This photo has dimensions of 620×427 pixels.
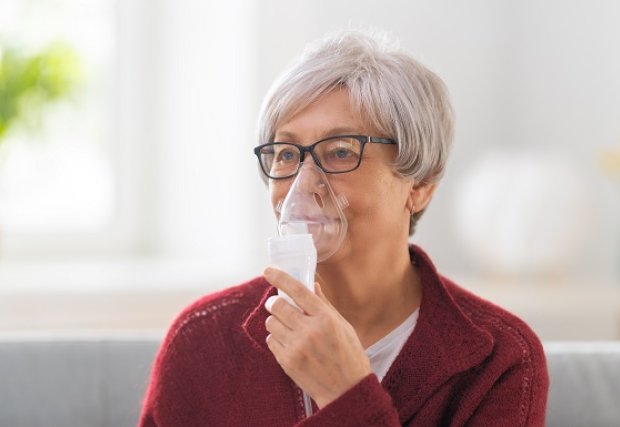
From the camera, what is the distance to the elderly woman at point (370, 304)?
150 cm

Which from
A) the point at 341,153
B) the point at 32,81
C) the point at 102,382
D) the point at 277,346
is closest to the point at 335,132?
the point at 341,153

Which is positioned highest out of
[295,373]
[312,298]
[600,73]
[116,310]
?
[600,73]

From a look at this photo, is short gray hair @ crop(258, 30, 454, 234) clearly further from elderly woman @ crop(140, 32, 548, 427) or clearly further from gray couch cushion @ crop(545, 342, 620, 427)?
gray couch cushion @ crop(545, 342, 620, 427)

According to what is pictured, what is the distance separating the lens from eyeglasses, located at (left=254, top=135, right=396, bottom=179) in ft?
4.83

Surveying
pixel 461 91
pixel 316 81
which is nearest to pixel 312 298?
pixel 316 81

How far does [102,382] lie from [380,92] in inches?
30.4

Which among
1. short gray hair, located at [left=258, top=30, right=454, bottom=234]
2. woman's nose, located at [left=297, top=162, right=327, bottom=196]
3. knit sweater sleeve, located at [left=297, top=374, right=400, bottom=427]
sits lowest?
knit sweater sleeve, located at [left=297, top=374, right=400, bottom=427]

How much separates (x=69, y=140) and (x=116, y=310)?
2.99ft

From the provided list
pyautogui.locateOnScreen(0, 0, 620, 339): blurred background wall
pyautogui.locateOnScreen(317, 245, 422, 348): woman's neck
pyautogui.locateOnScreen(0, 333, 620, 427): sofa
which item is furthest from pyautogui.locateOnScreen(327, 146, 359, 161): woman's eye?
pyautogui.locateOnScreen(0, 0, 620, 339): blurred background wall

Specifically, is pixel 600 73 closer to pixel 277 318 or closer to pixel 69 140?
pixel 69 140

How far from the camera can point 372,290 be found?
164cm

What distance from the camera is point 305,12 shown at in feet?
10.2

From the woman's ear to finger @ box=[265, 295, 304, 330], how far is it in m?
0.41

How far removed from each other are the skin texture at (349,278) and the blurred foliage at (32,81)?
75.0 inches
